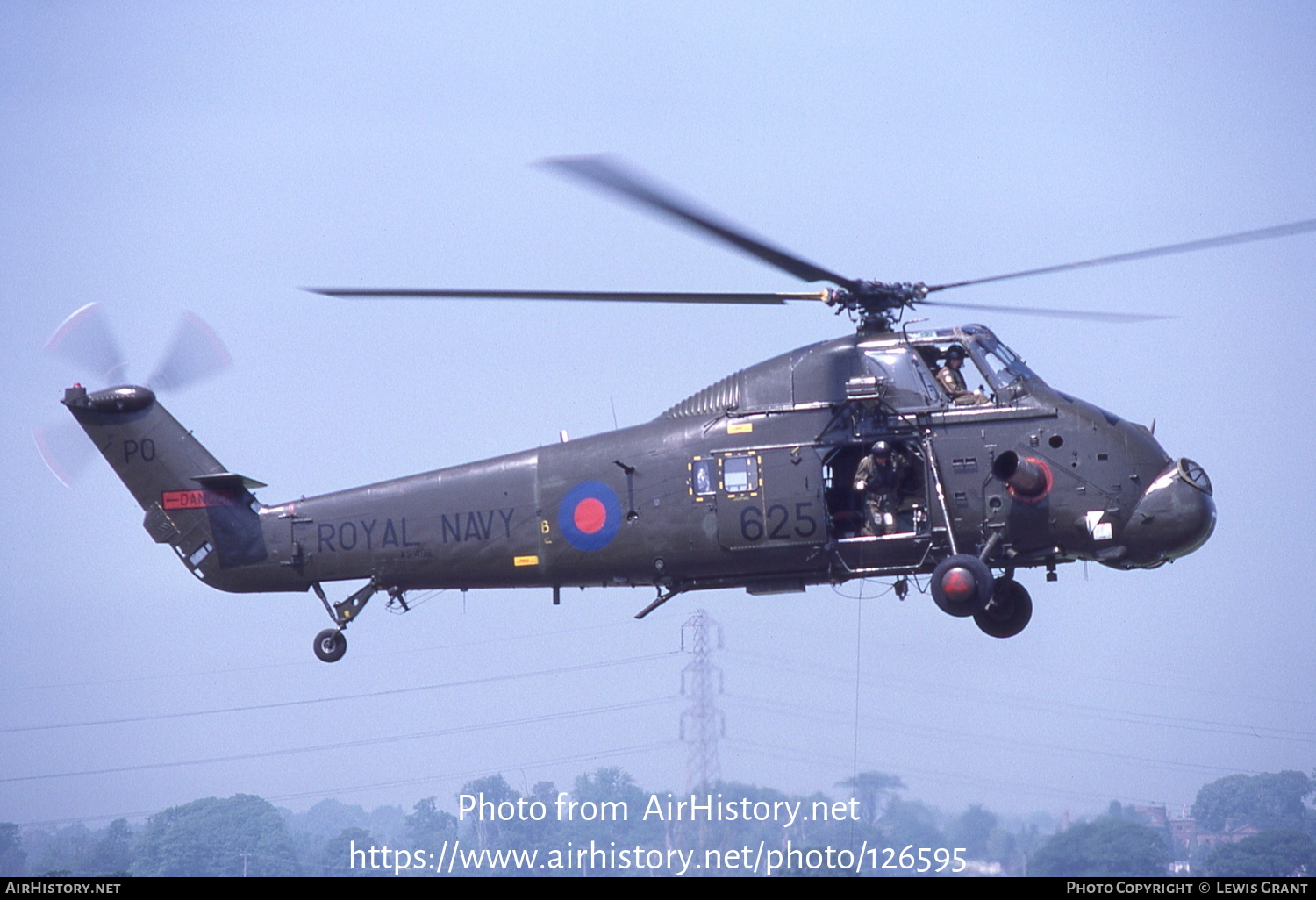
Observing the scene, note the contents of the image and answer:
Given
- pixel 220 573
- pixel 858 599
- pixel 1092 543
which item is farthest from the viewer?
pixel 220 573

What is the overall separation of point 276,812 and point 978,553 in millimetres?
29616

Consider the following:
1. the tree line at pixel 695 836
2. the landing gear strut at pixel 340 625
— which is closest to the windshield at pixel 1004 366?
the landing gear strut at pixel 340 625

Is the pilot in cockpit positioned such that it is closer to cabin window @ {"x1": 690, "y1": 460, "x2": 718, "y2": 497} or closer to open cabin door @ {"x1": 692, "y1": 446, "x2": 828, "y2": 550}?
open cabin door @ {"x1": 692, "y1": 446, "x2": 828, "y2": 550}

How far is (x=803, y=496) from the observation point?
56.9 feet

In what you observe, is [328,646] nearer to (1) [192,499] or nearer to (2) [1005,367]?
(1) [192,499]

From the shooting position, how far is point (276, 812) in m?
41.2

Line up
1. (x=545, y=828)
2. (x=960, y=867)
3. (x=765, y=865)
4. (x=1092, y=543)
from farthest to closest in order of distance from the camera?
(x=545, y=828), (x=765, y=865), (x=960, y=867), (x=1092, y=543)

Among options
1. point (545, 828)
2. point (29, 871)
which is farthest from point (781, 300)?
point (29, 871)

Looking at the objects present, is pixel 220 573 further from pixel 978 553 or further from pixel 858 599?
pixel 978 553

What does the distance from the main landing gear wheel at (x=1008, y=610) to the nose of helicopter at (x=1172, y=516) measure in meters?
1.49

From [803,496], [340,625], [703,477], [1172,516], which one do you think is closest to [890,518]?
[803,496]

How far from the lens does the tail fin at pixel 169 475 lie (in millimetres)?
19484

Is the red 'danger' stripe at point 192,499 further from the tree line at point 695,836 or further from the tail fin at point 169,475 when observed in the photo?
the tree line at point 695,836

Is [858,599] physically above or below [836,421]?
below
